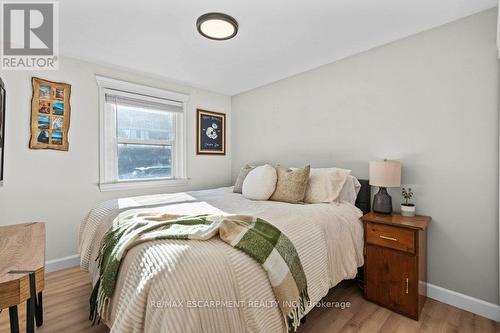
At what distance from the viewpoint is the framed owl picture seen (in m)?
3.83

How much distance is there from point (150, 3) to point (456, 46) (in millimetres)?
2504

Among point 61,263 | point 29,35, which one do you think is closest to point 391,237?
point 61,263

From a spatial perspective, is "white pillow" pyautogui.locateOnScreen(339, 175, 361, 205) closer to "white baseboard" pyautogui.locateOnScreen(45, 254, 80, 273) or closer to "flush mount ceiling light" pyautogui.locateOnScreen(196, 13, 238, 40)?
"flush mount ceiling light" pyautogui.locateOnScreen(196, 13, 238, 40)

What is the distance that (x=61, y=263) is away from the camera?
2.67 metres

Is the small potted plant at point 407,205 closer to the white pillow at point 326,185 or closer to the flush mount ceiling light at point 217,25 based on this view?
the white pillow at point 326,185

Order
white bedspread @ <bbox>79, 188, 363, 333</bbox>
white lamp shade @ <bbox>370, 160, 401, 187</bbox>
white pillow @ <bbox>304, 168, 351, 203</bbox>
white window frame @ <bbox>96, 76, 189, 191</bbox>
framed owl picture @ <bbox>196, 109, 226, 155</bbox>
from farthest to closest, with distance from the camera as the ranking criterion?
A: framed owl picture @ <bbox>196, 109, 226, 155</bbox>
white window frame @ <bbox>96, 76, 189, 191</bbox>
white pillow @ <bbox>304, 168, 351, 203</bbox>
white lamp shade @ <bbox>370, 160, 401, 187</bbox>
white bedspread @ <bbox>79, 188, 363, 333</bbox>

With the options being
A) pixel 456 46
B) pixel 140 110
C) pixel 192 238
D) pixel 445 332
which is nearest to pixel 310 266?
pixel 192 238

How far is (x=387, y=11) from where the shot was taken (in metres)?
1.91

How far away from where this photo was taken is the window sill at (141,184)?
2969mm

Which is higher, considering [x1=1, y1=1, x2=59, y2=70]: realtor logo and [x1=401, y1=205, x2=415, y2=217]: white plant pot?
[x1=1, y1=1, x2=59, y2=70]: realtor logo

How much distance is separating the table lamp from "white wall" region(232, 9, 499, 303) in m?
0.21

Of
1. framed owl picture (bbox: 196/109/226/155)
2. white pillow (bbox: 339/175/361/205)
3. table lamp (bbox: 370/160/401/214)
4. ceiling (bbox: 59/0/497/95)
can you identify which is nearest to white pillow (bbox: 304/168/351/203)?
white pillow (bbox: 339/175/361/205)

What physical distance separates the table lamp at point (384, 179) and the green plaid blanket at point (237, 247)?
3.90 ft

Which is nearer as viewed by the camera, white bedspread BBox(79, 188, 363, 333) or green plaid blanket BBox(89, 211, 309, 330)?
white bedspread BBox(79, 188, 363, 333)
